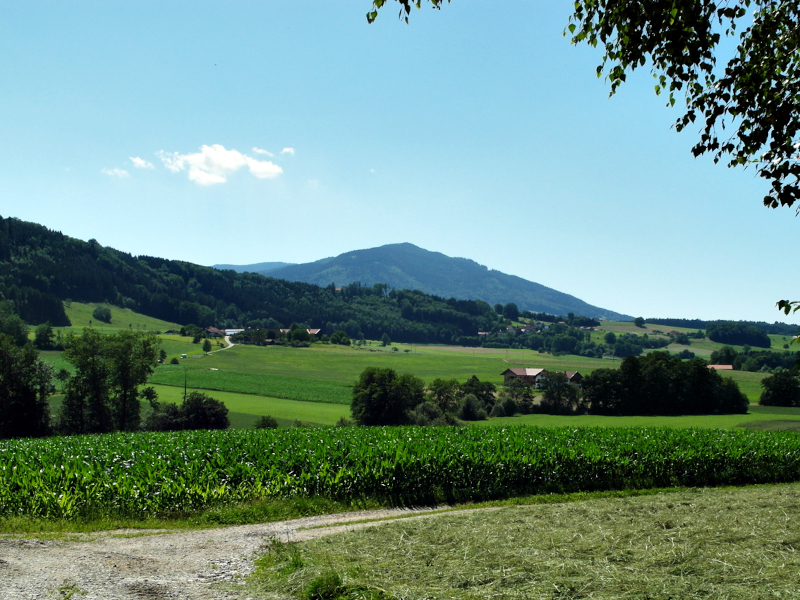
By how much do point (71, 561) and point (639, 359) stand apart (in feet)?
216

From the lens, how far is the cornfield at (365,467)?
559 inches

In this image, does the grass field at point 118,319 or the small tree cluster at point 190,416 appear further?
the grass field at point 118,319

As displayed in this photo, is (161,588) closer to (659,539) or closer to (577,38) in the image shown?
(659,539)

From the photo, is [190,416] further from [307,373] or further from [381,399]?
[307,373]

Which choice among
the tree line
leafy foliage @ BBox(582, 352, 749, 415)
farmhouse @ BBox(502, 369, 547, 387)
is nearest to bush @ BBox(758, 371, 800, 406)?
leafy foliage @ BBox(582, 352, 749, 415)

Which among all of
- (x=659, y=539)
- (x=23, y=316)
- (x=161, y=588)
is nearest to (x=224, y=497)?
(x=161, y=588)

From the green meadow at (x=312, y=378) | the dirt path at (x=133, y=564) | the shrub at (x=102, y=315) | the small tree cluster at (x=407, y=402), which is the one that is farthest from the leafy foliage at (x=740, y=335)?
the shrub at (x=102, y=315)

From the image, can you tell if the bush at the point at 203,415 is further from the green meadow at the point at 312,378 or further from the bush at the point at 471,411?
the bush at the point at 471,411

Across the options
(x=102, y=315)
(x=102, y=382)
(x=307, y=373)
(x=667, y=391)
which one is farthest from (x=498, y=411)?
(x=102, y=315)

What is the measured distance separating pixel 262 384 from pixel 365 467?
67161 mm

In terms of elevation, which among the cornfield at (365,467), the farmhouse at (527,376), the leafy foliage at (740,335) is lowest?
the farmhouse at (527,376)

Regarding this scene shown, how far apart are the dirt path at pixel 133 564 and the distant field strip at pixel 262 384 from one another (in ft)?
198

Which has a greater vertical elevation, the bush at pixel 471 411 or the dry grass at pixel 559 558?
the dry grass at pixel 559 558

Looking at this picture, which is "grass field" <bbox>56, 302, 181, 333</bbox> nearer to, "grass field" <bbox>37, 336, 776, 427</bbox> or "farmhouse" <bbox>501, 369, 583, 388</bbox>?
"grass field" <bbox>37, 336, 776, 427</bbox>
